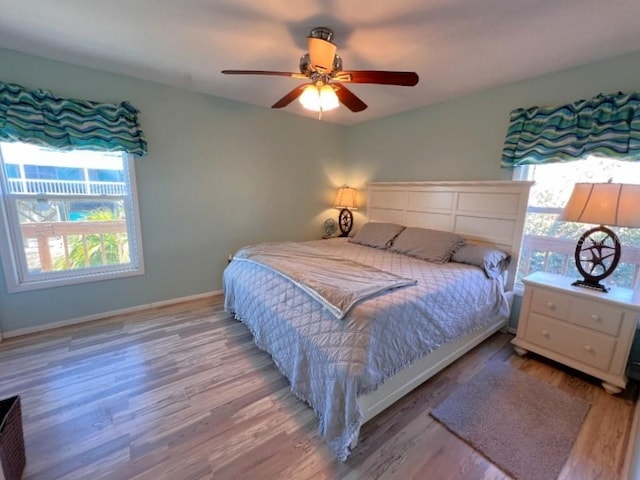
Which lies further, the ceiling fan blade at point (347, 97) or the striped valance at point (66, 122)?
the striped valance at point (66, 122)

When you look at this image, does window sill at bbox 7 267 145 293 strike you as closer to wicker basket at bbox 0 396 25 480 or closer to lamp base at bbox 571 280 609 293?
wicker basket at bbox 0 396 25 480

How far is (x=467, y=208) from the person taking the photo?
289 cm

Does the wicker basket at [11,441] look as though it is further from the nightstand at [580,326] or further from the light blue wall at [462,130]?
the light blue wall at [462,130]

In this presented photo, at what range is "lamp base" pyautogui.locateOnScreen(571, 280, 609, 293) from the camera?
6.40ft

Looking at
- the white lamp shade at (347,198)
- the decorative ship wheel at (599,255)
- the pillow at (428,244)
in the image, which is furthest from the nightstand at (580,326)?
the white lamp shade at (347,198)

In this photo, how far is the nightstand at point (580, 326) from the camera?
1.79 metres

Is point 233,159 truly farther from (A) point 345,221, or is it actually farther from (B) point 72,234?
(A) point 345,221

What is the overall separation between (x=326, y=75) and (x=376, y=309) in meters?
1.56

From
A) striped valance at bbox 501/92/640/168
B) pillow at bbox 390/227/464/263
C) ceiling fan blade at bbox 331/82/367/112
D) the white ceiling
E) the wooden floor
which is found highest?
the white ceiling

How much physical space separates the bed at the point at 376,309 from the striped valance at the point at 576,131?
30cm

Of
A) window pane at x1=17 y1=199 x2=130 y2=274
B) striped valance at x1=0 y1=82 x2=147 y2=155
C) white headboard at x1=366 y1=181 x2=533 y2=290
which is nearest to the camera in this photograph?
striped valance at x1=0 y1=82 x2=147 y2=155

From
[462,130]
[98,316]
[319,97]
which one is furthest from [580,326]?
[98,316]

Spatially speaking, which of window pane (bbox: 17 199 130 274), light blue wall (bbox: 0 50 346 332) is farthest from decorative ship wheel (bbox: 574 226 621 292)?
window pane (bbox: 17 199 130 274)

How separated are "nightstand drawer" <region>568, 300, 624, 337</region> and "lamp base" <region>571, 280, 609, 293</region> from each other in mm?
164
